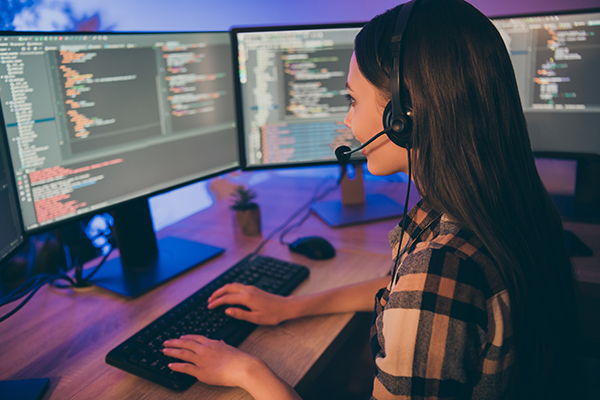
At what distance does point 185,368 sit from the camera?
25.0 inches

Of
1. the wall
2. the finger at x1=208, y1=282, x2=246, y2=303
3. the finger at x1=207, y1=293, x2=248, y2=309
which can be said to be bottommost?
the finger at x1=207, y1=293, x2=248, y2=309

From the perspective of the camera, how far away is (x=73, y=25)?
1.29 meters

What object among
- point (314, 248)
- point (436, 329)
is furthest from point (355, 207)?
point (436, 329)

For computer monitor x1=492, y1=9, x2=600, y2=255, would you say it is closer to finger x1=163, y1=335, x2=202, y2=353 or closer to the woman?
the woman

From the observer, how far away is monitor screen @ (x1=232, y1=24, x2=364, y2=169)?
1146 mm

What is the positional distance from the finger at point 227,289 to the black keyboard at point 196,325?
0.9 inches

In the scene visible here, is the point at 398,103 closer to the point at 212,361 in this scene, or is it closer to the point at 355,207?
A: the point at 212,361

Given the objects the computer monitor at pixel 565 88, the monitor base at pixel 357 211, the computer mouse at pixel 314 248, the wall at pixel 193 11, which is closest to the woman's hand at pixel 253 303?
the computer mouse at pixel 314 248

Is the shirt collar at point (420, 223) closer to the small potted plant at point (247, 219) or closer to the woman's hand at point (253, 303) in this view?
the woman's hand at point (253, 303)

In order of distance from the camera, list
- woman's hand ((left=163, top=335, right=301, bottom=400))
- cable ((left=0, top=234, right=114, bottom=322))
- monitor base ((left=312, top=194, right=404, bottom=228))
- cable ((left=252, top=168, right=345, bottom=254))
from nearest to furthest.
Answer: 1. woman's hand ((left=163, top=335, right=301, bottom=400))
2. cable ((left=0, top=234, right=114, bottom=322))
3. cable ((left=252, top=168, right=345, bottom=254))
4. monitor base ((left=312, top=194, right=404, bottom=228))

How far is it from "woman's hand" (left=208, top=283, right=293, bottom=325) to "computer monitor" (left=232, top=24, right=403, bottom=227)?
0.45m

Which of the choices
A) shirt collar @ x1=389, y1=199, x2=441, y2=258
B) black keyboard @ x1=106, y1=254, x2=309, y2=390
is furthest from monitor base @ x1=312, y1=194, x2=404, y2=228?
shirt collar @ x1=389, y1=199, x2=441, y2=258

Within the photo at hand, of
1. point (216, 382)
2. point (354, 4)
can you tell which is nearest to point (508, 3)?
point (354, 4)

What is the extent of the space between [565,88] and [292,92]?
26.2 inches
